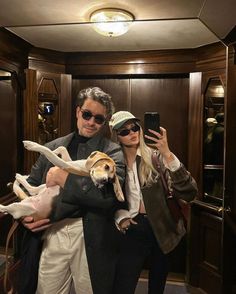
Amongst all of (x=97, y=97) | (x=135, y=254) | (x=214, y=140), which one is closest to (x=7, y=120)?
(x=97, y=97)

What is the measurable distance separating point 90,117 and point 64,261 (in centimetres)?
40

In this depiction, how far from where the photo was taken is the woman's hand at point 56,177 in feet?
2.62

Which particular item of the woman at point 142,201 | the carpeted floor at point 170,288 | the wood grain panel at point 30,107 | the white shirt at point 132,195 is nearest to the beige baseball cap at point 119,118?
the woman at point 142,201

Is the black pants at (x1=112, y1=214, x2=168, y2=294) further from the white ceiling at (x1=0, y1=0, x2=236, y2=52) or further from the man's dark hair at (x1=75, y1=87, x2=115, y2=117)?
the white ceiling at (x1=0, y1=0, x2=236, y2=52)

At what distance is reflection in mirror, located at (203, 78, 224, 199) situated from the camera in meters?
0.95

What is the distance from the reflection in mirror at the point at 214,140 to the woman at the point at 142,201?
134 mm

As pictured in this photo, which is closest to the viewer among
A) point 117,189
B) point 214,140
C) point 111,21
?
point 117,189

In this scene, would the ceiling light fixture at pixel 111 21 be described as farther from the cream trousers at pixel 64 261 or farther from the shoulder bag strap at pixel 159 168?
the cream trousers at pixel 64 261

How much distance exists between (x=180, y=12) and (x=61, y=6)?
0.34 metres

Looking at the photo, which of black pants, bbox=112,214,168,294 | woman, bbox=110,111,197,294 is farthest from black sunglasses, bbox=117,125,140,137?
black pants, bbox=112,214,168,294

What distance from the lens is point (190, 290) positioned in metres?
0.94

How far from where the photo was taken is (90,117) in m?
0.80

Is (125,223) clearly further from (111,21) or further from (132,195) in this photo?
(111,21)

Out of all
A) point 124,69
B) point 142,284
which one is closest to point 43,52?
point 124,69
